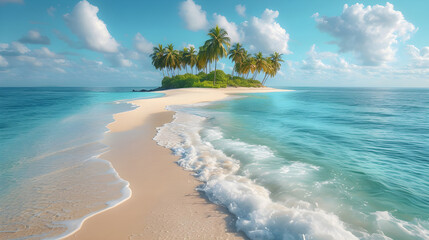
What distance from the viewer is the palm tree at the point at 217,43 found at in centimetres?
4266

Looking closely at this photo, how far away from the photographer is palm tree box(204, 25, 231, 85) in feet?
140

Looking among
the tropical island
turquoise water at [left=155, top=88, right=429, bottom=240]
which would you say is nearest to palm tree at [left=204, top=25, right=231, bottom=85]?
the tropical island

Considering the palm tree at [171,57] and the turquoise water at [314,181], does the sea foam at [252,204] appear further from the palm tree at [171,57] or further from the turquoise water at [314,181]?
the palm tree at [171,57]

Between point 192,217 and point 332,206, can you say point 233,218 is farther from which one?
point 332,206

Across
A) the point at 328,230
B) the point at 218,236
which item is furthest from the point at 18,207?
the point at 328,230

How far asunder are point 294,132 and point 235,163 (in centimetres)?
530

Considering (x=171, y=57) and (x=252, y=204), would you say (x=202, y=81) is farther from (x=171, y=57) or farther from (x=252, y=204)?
(x=252, y=204)

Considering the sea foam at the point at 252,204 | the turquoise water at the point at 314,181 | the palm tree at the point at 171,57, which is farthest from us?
the palm tree at the point at 171,57

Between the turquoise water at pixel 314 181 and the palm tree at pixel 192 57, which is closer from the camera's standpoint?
the turquoise water at pixel 314 181

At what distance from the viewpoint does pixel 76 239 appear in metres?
2.69

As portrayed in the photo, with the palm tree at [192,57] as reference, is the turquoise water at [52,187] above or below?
below

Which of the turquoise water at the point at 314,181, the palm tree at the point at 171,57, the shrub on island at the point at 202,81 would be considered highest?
the palm tree at the point at 171,57

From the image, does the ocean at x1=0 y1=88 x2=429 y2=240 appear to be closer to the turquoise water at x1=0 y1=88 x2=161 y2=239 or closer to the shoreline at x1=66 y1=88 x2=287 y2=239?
the turquoise water at x1=0 y1=88 x2=161 y2=239

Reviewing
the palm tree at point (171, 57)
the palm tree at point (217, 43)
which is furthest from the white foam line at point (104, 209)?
the palm tree at point (171, 57)
